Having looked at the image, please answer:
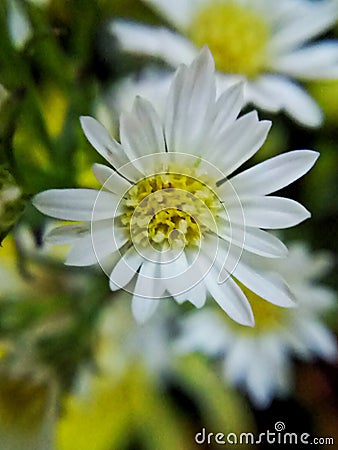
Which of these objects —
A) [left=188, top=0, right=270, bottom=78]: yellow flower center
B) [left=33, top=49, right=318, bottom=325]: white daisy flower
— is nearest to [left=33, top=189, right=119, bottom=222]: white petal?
[left=33, top=49, right=318, bottom=325]: white daisy flower

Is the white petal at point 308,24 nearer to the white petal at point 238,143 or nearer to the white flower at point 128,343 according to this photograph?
the white petal at point 238,143

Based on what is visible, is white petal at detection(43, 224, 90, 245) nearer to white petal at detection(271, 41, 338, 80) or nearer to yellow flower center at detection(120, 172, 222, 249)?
yellow flower center at detection(120, 172, 222, 249)

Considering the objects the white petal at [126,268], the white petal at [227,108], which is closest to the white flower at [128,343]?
the white petal at [126,268]

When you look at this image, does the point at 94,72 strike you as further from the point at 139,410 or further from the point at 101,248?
the point at 139,410

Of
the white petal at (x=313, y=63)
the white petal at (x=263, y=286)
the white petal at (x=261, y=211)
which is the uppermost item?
the white petal at (x=313, y=63)

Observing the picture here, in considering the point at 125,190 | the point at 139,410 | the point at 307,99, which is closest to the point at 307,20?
the point at 307,99

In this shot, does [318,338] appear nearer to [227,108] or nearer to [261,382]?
[261,382]

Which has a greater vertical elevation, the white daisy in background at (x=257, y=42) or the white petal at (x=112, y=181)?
the white daisy in background at (x=257, y=42)
